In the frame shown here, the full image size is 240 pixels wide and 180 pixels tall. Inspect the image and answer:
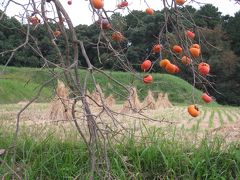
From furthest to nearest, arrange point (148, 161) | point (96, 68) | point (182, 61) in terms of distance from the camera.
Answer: point (148, 161) → point (182, 61) → point (96, 68)

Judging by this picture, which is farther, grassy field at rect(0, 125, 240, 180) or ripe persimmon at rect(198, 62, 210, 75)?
grassy field at rect(0, 125, 240, 180)

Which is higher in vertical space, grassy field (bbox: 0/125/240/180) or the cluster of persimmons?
the cluster of persimmons

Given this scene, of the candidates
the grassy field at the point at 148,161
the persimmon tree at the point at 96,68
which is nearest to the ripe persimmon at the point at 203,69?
the persimmon tree at the point at 96,68

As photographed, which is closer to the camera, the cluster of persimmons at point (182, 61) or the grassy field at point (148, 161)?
the cluster of persimmons at point (182, 61)

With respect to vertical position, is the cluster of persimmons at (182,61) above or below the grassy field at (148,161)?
above

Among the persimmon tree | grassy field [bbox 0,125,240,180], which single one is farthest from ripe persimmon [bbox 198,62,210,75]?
grassy field [bbox 0,125,240,180]

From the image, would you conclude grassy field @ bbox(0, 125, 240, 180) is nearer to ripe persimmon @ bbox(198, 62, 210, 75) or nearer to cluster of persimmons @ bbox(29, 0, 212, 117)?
cluster of persimmons @ bbox(29, 0, 212, 117)

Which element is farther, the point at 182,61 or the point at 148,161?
the point at 148,161

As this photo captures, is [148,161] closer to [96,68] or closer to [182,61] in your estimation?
[182,61]

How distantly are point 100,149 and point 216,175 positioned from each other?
1294mm

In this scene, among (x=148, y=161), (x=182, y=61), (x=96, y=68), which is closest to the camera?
(x=96, y=68)

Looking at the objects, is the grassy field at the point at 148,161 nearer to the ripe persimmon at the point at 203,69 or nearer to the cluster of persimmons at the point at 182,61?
the cluster of persimmons at the point at 182,61

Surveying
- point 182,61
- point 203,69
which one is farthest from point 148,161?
point 203,69

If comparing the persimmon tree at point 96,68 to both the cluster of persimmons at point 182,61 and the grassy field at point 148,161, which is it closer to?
the cluster of persimmons at point 182,61
